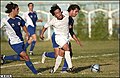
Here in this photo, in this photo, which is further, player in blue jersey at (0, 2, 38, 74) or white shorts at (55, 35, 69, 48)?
white shorts at (55, 35, 69, 48)

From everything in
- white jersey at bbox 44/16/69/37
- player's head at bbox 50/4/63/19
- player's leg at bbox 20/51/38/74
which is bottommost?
player's leg at bbox 20/51/38/74

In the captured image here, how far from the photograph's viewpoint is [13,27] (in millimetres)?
11758

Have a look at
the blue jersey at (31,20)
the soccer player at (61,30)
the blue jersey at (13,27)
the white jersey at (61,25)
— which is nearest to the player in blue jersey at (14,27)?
the blue jersey at (13,27)

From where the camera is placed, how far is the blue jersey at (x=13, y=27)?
38.5 ft

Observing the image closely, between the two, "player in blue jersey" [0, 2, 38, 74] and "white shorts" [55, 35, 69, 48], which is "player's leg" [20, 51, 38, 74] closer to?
"player in blue jersey" [0, 2, 38, 74]

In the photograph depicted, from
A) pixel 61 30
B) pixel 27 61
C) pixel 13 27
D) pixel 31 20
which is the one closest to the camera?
pixel 13 27

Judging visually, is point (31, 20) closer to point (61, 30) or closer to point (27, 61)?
point (61, 30)

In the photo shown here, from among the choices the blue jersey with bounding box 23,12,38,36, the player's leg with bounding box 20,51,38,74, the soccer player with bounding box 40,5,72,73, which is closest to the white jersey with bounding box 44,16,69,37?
the soccer player with bounding box 40,5,72,73

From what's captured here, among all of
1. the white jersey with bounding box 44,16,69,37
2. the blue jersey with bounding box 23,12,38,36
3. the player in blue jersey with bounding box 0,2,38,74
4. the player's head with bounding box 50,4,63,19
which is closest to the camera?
the player in blue jersey with bounding box 0,2,38,74

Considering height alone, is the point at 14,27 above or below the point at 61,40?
above

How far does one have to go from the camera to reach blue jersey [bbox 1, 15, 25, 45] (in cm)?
1174

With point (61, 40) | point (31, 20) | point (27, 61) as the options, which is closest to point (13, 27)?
point (27, 61)

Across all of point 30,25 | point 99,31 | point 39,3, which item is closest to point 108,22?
point 99,31

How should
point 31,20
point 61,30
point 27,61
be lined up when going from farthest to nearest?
point 31,20
point 61,30
point 27,61
